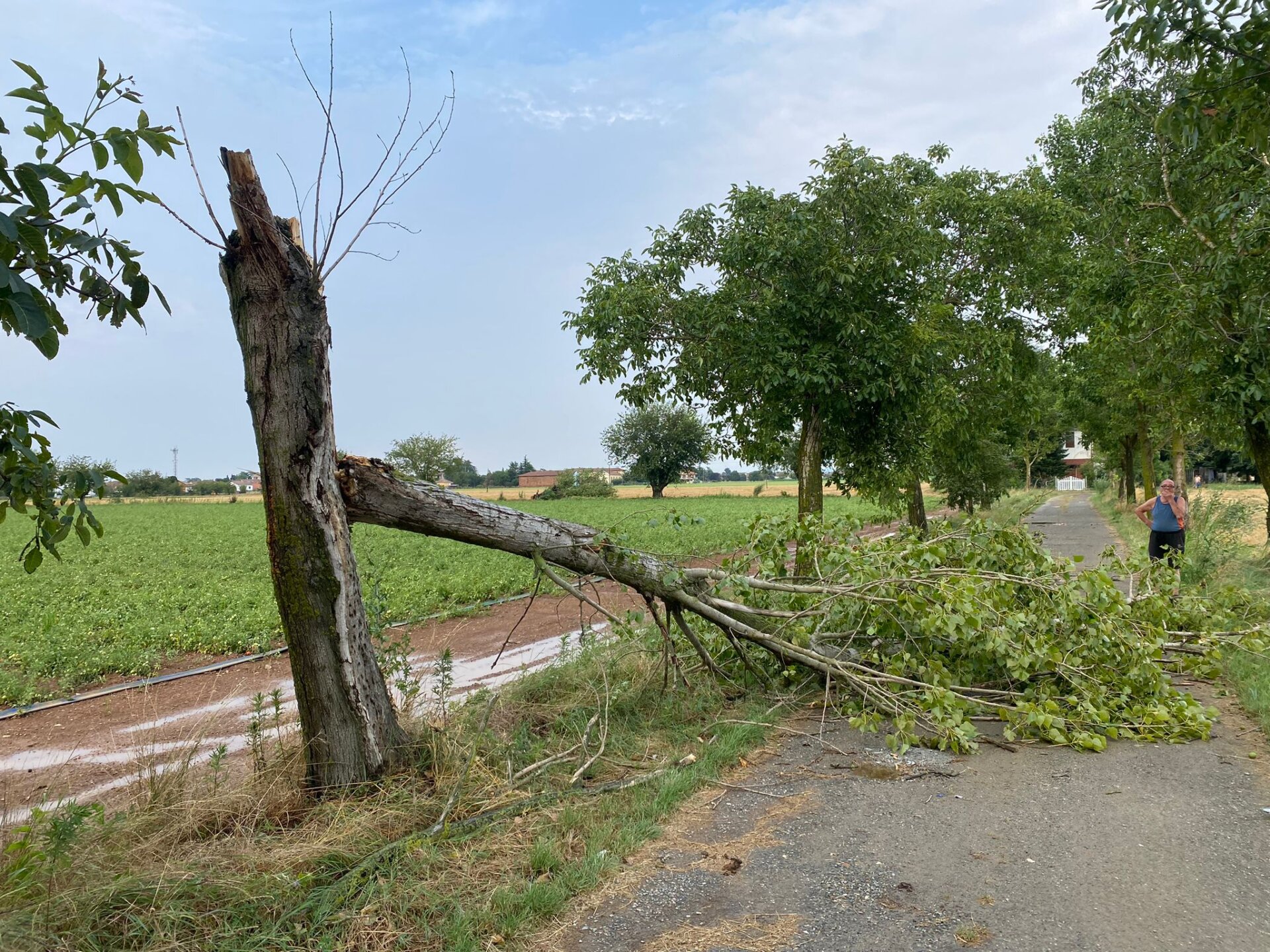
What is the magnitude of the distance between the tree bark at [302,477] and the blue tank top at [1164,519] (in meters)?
11.2

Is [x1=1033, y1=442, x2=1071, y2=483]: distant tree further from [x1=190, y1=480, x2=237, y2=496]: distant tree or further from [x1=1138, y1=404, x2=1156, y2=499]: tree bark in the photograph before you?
[x1=190, y1=480, x2=237, y2=496]: distant tree

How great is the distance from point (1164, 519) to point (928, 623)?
7.73 m

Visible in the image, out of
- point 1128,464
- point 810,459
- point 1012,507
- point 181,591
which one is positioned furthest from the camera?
point 1012,507

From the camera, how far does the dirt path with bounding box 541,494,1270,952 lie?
10.9 ft

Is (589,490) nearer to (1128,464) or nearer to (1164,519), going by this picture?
(1128,464)

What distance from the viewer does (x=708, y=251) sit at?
A: 13.0 m

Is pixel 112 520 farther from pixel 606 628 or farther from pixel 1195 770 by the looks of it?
pixel 1195 770

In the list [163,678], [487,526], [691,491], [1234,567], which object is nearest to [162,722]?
[163,678]

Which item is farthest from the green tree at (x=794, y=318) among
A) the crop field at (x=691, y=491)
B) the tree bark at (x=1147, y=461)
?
the crop field at (x=691, y=491)

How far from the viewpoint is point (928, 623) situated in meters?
5.83

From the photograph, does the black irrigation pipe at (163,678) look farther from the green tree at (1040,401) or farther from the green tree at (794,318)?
the green tree at (1040,401)

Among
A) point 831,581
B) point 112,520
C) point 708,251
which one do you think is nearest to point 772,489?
point 112,520

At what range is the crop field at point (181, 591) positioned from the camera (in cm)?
952

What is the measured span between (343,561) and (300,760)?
110 centimetres
